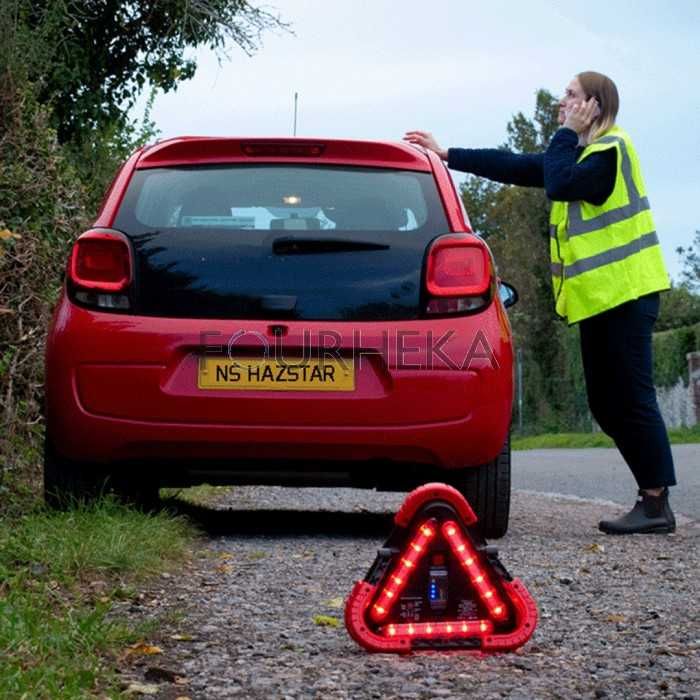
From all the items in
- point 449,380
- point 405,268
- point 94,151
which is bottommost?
point 449,380

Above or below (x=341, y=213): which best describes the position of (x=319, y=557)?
below

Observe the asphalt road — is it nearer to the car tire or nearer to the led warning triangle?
the car tire

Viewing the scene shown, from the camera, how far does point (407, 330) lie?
19.8 ft

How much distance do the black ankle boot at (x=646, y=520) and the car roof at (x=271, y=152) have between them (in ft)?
6.29

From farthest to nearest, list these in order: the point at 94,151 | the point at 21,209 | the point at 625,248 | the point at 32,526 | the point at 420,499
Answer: the point at 94,151
the point at 21,209
the point at 625,248
the point at 32,526
the point at 420,499

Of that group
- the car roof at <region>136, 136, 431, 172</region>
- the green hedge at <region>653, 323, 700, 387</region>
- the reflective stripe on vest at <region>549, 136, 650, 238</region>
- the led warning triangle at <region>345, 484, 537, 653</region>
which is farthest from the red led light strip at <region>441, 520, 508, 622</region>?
the green hedge at <region>653, 323, 700, 387</region>

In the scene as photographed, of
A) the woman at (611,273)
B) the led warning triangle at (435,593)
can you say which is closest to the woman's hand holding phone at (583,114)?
the woman at (611,273)

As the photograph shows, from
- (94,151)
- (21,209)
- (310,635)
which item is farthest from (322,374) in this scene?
(94,151)

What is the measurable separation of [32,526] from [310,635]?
1723 millimetres

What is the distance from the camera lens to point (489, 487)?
6.50m

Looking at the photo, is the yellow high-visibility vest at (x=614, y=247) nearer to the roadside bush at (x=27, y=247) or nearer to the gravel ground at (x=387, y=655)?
the gravel ground at (x=387, y=655)

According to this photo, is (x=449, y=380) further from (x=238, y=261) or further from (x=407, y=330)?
(x=238, y=261)

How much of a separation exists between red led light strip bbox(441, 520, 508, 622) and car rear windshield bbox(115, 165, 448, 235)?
244cm

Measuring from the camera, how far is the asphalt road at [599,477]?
1051 cm
